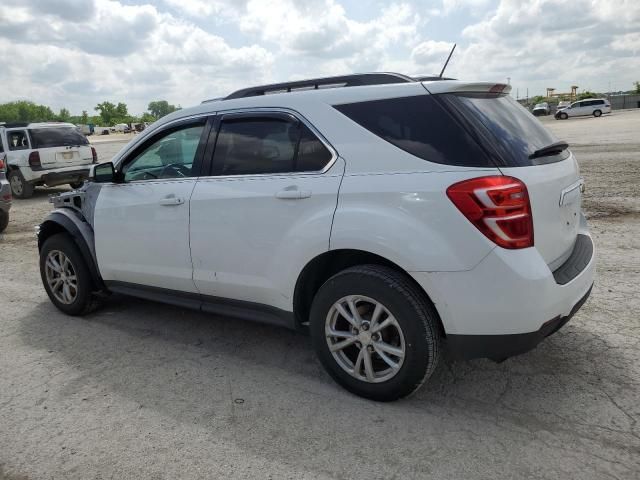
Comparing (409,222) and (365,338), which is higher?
(409,222)

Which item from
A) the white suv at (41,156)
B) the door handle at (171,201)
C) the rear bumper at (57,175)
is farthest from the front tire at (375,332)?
the white suv at (41,156)

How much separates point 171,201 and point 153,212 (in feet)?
0.82

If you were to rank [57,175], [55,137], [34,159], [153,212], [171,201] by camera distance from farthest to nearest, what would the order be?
[55,137]
[57,175]
[34,159]
[153,212]
[171,201]

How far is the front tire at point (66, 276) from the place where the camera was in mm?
4801

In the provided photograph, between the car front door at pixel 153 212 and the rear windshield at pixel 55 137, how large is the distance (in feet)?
33.0

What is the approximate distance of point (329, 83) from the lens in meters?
3.61

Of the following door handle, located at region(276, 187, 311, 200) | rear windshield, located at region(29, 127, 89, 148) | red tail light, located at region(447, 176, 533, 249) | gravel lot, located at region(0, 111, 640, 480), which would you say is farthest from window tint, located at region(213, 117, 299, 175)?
rear windshield, located at region(29, 127, 89, 148)

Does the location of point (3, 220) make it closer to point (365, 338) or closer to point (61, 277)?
point (61, 277)

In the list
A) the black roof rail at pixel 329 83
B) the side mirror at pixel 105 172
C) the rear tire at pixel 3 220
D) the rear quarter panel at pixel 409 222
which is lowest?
the rear tire at pixel 3 220

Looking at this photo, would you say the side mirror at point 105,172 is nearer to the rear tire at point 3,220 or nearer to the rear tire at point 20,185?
the rear tire at point 3,220

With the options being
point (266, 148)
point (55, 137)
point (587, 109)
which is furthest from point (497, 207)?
point (587, 109)

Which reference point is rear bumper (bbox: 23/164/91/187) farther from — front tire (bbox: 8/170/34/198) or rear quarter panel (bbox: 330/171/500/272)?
rear quarter panel (bbox: 330/171/500/272)

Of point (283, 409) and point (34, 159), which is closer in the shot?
point (283, 409)

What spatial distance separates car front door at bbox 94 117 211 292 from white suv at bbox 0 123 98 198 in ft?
32.1
